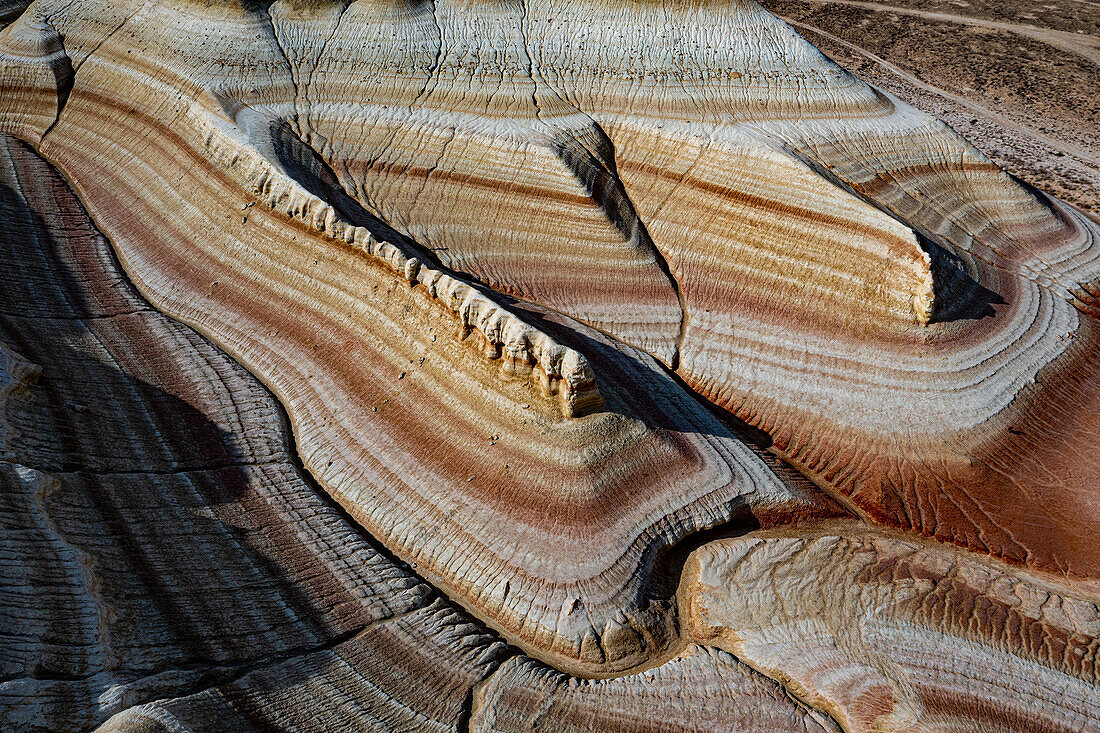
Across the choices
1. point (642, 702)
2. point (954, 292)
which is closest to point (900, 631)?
point (642, 702)

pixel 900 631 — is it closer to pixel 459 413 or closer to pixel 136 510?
pixel 459 413

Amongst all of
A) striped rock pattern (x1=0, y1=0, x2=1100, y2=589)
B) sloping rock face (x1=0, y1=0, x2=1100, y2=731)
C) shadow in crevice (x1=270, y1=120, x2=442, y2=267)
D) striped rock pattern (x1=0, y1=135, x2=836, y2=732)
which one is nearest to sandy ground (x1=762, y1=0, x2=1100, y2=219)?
sloping rock face (x1=0, y1=0, x2=1100, y2=731)

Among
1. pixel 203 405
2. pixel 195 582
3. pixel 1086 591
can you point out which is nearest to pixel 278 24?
pixel 203 405

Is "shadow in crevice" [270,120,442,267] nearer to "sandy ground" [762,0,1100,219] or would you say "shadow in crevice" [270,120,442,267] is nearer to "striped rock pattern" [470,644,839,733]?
"striped rock pattern" [470,644,839,733]

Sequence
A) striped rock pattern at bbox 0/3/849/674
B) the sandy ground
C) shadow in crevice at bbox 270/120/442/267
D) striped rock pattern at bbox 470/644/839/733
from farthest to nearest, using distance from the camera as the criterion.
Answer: the sandy ground → shadow in crevice at bbox 270/120/442/267 → striped rock pattern at bbox 0/3/849/674 → striped rock pattern at bbox 470/644/839/733

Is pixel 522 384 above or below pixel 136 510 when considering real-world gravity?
above

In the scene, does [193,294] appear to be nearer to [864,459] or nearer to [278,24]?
[278,24]

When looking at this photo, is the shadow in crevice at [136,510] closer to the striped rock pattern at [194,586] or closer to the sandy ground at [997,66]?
the striped rock pattern at [194,586]
